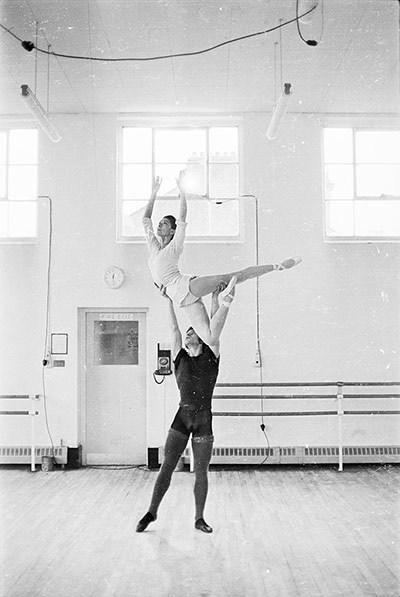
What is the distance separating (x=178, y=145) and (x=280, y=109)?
0.63m

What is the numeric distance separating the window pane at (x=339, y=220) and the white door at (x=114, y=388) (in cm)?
154

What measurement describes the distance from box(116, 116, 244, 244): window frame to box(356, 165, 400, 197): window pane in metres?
0.79

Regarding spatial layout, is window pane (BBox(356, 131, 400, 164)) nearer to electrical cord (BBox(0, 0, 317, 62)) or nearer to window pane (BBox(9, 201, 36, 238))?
electrical cord (BBox(0, 0, 317, 62))

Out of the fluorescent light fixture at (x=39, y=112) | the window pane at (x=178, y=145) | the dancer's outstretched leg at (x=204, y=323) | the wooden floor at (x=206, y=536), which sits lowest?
the wooden floor at (x=206, y=536)

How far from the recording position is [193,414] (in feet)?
9.62

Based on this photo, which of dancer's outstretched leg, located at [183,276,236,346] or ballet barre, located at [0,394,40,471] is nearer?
dancer's outstretched leg, located at [183,276,236,346]

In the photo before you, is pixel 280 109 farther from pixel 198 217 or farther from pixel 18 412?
pixel 18 412

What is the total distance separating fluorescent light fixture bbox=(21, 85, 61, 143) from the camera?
3.29m

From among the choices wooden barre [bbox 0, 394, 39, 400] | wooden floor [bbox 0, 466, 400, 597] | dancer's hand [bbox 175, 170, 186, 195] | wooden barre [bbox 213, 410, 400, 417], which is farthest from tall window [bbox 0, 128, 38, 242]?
wooden barre [bbox 213, 410, 400, 417]

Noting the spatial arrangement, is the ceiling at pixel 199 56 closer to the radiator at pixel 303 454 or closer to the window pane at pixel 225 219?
the window pane at pixel 225 219

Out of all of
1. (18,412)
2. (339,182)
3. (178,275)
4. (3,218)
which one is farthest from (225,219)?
(18,412)

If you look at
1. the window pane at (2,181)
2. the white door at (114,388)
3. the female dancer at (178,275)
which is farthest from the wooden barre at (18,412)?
the female dancer at (178,275)

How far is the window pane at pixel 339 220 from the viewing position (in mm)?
4234

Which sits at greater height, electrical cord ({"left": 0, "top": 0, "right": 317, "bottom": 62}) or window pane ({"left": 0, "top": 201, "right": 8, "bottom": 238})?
electrical cord ({"left": 0, "top": 0, "right": 317, "bottom": 62})
